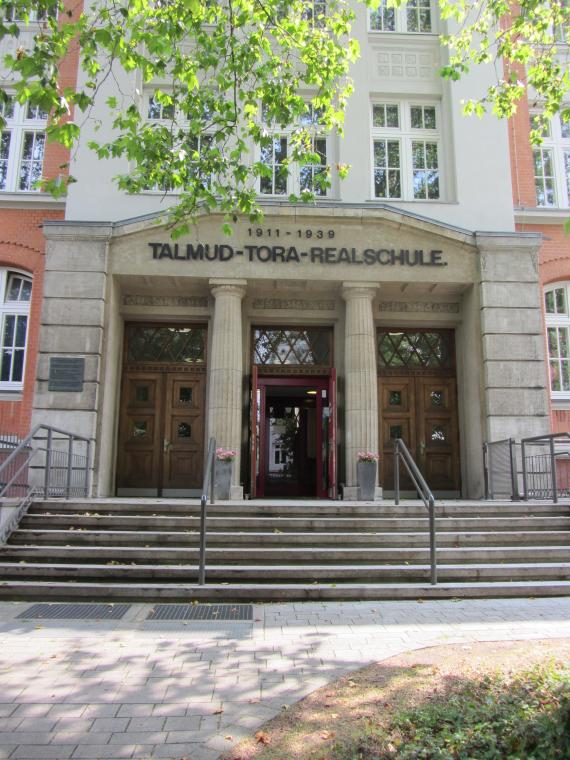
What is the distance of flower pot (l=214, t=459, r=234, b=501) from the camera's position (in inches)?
412

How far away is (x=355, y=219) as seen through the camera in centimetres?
1252

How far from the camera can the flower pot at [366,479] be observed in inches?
443

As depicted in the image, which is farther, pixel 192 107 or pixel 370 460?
pixel 370 460

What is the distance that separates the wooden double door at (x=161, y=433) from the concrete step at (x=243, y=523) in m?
4.39

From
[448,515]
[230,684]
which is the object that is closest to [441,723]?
[230,684]

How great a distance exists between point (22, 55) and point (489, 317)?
31.7ft

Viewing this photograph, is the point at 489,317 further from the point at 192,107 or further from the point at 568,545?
the point at 192,107

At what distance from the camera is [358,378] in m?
12.2

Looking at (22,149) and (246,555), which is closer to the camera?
(246,555)

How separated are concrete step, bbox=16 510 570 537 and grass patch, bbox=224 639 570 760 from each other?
3859 millimetres

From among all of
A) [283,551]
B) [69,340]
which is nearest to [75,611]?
[283,551]

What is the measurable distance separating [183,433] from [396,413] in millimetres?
4870

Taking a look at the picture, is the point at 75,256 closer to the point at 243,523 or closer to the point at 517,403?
the point at 243,523

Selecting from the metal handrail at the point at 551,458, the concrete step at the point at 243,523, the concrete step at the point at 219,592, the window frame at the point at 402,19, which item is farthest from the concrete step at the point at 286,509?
the window frame at the point at 402,19
